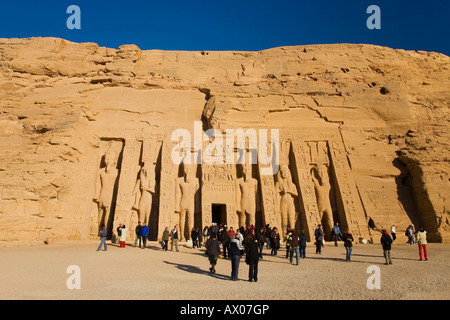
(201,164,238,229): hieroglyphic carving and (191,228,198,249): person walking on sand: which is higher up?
(201,164,238,229): hieroglyphic carving

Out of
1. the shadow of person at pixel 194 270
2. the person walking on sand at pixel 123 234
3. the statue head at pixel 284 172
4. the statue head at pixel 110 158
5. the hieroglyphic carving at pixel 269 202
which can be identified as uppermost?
the statue head at pixel 110 158

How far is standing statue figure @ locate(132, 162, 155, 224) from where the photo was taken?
50.2 feet

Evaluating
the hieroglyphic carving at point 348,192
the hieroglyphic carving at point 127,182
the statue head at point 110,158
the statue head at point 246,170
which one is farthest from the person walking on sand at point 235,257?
the statue head at point 110,158

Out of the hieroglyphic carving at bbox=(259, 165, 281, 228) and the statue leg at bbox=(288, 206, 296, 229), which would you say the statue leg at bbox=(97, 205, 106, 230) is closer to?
the hieroglyphic carving at bbox=(259, 165, 281, 228)

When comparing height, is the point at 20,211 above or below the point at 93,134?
below

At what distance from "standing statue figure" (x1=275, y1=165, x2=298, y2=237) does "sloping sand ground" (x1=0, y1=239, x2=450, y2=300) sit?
4478mm

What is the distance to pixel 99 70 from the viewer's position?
62.9ft

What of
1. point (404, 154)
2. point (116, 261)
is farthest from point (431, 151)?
point (116, 261)

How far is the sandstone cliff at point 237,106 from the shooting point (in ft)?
48.1

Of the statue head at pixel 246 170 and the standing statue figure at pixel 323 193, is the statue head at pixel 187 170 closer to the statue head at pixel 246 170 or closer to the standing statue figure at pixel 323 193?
the statue head at pixel 246 170

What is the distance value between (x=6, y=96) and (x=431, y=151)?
867 inches

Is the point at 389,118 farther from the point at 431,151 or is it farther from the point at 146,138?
the point at 146,138

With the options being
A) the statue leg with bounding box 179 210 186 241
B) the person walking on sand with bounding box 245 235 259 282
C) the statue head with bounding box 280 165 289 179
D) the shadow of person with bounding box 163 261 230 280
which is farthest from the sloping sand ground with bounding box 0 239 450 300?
the statue head with bounding box 280 165 289 179

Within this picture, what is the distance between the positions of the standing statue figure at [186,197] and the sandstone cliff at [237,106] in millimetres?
3242
